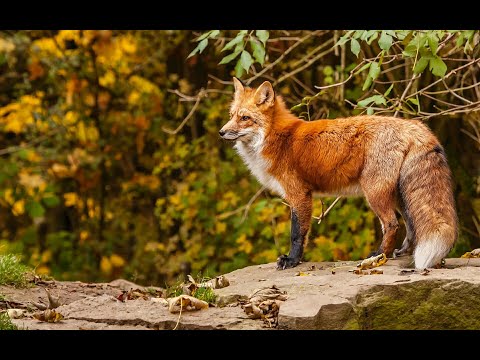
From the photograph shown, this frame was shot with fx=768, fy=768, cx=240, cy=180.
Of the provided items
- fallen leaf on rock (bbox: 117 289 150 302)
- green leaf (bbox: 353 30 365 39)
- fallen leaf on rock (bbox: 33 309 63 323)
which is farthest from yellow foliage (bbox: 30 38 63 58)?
fallen leaf on rock (bbox: 33 309 63 323)

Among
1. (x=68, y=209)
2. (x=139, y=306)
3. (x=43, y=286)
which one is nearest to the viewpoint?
(x=139, y=306)

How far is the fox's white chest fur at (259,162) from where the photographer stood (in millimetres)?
7547

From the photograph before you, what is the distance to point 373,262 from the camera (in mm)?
6684

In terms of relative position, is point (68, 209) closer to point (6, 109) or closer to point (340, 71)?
point (6, 109)

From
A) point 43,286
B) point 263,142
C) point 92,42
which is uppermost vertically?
point 92,42

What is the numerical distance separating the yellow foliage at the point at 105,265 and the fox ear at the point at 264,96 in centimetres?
818

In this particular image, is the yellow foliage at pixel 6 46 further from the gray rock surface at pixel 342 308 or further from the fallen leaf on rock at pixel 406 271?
the fallen leaf on rock at pixel 406 271

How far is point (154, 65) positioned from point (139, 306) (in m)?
9.80

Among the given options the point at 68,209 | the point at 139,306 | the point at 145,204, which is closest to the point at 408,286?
the point at 139,306

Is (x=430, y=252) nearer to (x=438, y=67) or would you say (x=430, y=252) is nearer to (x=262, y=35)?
(x=438, y=67)

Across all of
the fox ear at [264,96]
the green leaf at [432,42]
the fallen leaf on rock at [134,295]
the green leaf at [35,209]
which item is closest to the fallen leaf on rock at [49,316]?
the fallen leaf on rock at [134,295]

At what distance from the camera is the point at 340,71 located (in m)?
10.7

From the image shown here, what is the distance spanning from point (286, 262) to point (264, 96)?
1667 millimetres

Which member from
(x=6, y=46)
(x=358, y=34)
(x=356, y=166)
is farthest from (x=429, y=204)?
(x=6, y=46)
